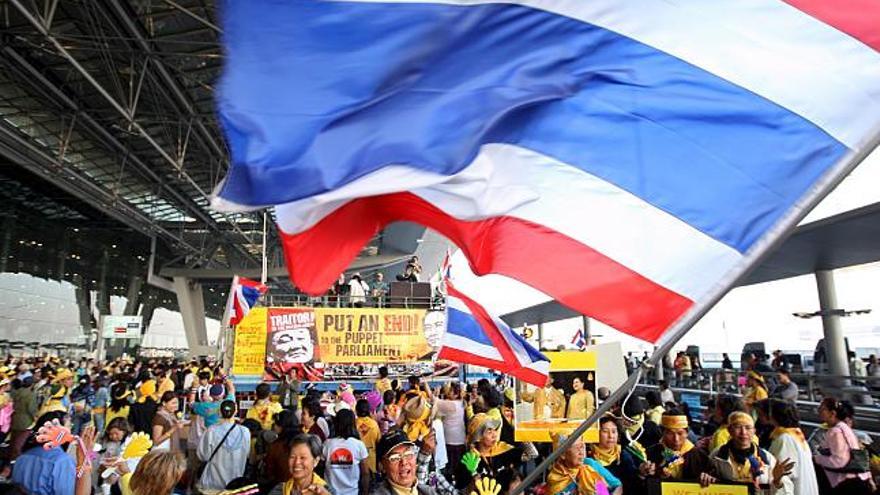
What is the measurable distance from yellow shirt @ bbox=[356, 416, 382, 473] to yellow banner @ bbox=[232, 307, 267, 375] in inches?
309

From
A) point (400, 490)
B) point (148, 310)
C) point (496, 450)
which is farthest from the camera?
point (148, 310)

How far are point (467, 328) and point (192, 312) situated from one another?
117 feet

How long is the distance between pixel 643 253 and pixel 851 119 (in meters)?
0.89

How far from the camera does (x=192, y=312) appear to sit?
3722cm

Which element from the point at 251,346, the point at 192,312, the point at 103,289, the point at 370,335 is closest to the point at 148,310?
the point at 192,312

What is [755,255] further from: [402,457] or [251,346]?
[251,346]

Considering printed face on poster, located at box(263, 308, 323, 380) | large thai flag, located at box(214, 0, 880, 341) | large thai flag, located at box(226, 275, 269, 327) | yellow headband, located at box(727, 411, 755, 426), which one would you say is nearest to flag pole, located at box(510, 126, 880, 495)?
large thai flag, located at box(214, 0, 880, 341)

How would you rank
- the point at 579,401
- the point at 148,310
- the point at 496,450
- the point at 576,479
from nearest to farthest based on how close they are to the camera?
the point at 576,479 < the point at 496,450 < the point at 579,401 < the point at 148,310

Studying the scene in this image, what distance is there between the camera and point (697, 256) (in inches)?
92.4

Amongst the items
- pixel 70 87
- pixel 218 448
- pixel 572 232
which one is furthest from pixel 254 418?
pixel 70 87

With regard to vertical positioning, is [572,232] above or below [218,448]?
above

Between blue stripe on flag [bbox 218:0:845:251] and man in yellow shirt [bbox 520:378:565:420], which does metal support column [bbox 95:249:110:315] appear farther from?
blue stripe on flag [bbox 218:0:845:251]

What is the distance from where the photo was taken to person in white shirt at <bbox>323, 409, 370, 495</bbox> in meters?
5.22

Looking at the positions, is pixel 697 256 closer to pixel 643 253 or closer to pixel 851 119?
pixel 643 253
